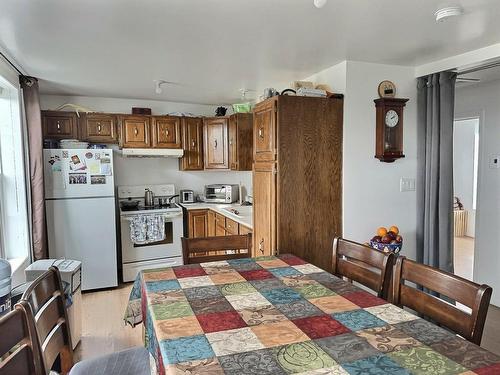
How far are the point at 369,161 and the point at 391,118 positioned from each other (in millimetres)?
403

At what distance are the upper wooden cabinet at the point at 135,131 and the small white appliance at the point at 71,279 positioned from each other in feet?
6.26

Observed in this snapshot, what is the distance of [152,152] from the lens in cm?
426

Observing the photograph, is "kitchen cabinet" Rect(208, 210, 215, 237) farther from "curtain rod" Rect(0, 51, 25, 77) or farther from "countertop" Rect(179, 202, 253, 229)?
"curtain rod" Rect(0, 51, 25, 77)

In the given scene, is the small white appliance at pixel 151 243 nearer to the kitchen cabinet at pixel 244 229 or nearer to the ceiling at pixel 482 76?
the kitchen cabinet at pixel 244 229

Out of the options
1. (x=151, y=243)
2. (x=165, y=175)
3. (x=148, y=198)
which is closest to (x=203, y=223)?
(x=151, y=243)

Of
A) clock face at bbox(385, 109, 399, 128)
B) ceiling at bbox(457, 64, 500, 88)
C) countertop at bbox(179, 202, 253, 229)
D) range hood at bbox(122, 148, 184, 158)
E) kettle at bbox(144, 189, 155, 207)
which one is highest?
ceiling at bbox(457, 64, 500, 88)

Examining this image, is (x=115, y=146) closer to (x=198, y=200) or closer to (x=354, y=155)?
(x=198, y=200)

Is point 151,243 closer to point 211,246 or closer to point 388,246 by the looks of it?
point 211,246

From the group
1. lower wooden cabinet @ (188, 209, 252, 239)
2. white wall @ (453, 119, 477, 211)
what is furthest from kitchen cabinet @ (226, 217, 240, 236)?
white wall @ (453, 119, 477, 211)

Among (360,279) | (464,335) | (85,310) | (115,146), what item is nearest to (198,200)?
(115,146)

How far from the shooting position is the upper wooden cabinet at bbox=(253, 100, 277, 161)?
8.56ft

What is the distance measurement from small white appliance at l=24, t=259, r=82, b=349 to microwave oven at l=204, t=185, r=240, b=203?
2.32 meters

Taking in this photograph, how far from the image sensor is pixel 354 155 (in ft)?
9.33

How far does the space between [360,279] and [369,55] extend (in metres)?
1.76
